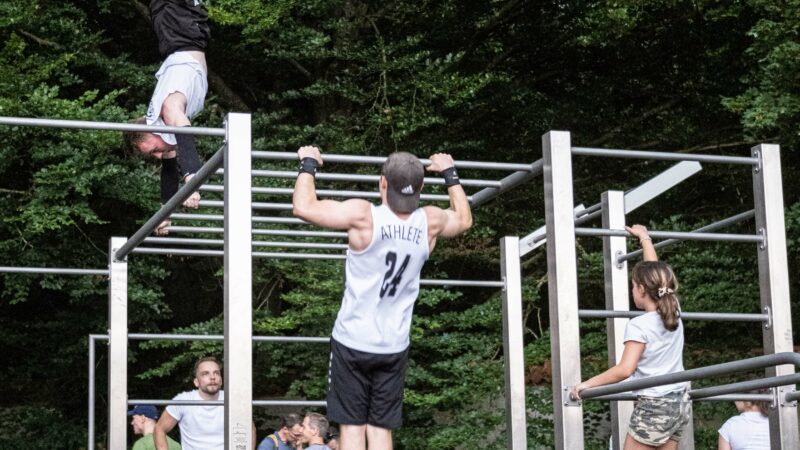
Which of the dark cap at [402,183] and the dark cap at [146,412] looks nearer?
the dark cap at [402,183]

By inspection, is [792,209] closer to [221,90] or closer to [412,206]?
[221,90]

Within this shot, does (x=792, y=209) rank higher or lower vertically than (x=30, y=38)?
lower

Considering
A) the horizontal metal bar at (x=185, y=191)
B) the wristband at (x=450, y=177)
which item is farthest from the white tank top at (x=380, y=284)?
the horizontal metal bar at (x=185, y=191)

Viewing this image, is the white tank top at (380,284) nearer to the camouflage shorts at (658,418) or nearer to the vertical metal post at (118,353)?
the camouflage shorts at (658,418)

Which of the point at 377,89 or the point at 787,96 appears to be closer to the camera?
the point at 787,96

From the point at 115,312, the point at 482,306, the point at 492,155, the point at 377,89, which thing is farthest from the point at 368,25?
the point at 115,312

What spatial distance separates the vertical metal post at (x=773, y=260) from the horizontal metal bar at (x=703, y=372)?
853mm

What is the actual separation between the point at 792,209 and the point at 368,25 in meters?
4.77

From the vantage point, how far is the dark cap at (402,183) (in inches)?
173

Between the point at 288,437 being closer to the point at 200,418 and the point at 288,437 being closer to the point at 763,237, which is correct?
the point at 200,418

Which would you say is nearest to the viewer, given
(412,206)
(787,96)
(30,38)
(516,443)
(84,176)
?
(412,206)

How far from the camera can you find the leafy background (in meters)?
11.7

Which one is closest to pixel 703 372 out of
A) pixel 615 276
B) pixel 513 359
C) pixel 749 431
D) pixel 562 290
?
pixel 562 290

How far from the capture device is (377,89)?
41.6ft
